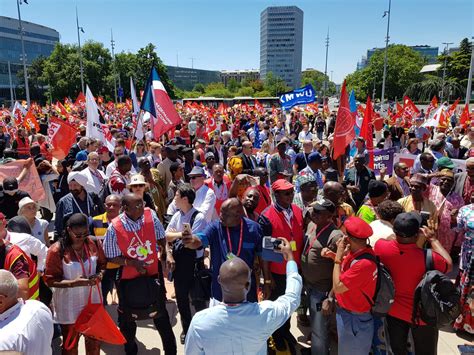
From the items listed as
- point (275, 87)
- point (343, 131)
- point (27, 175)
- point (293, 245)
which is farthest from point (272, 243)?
point (275, 87)

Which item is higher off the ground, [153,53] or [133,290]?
[153,53]

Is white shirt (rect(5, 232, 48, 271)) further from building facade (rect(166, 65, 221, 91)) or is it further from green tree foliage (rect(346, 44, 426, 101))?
building facade (rect(166, 65, 221, 91))

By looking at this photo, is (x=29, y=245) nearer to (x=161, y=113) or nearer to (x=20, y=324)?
(x=20, y=324)

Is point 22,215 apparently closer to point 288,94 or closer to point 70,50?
point 288,94

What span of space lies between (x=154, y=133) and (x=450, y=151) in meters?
6.76

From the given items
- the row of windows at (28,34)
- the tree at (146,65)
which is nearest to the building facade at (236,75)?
the row of windows at (28,34)

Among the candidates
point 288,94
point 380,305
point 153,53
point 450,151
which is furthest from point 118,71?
point 380,305

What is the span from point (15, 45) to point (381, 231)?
98856 mm

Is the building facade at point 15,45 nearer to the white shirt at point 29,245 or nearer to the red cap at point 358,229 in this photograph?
the white shirt at point 29,245

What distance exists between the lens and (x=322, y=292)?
3.28 m

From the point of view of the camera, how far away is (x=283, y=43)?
175000 millimetres

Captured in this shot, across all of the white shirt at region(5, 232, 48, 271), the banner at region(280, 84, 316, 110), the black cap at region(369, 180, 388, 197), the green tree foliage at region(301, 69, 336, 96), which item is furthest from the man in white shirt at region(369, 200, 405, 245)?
the green tree foliage at region(301, 69, 336, 96)

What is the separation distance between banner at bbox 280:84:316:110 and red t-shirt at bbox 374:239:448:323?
10.4 m

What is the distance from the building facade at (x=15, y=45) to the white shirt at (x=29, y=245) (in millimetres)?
85824
